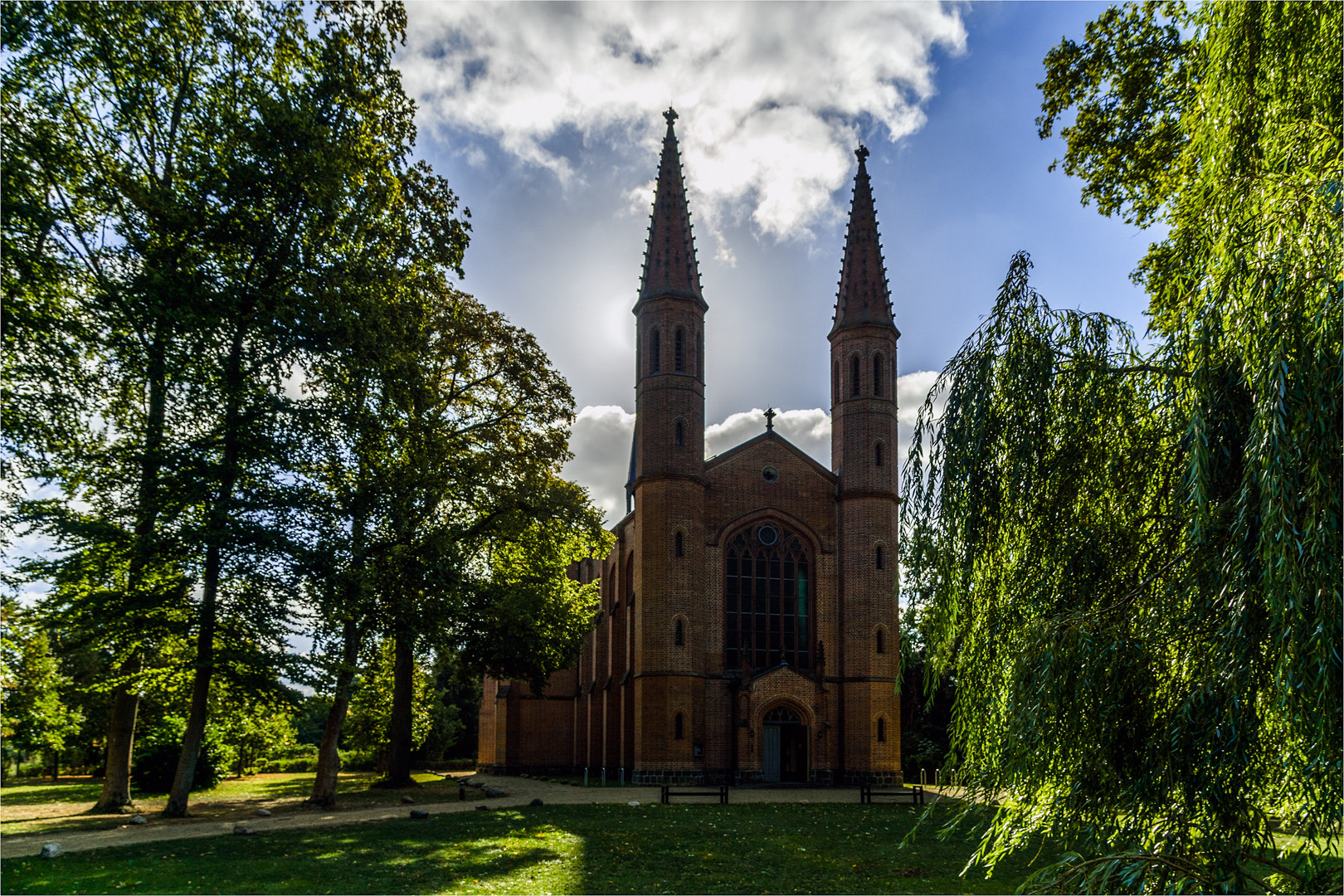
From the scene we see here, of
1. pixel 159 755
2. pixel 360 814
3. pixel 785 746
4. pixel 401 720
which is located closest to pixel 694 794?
pixel 360 814

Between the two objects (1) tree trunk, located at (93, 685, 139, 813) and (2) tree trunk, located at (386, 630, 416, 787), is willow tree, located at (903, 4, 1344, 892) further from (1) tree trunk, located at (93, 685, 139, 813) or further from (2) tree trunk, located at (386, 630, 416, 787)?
(2) tree trunk, located at (386, 630, 416, 787)

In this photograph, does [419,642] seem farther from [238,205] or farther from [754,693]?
[754,693]

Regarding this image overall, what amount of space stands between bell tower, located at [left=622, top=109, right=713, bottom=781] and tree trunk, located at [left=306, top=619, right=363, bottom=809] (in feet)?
34.4

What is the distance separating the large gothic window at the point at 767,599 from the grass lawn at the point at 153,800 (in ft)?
35.8

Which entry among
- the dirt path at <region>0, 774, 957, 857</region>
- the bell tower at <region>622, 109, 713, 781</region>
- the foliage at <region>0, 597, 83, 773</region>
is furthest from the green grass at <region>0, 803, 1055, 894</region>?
the bell tower at <region>622, 109, 713, 781</region>

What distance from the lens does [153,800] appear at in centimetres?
2233

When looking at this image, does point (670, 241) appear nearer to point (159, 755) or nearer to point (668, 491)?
point (668, 491)

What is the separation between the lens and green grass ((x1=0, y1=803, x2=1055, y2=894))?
11328 millimetres

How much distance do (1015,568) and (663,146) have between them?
2979 centimetres

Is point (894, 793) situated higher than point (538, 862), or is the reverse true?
point (538, 862)

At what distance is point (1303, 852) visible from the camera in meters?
5.12

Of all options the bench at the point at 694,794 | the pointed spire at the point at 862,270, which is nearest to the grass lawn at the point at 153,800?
the bench at the point at 694,794

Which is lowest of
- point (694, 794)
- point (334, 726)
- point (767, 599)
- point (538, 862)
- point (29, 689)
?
point (694, 794)

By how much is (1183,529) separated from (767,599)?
84.2 feet
